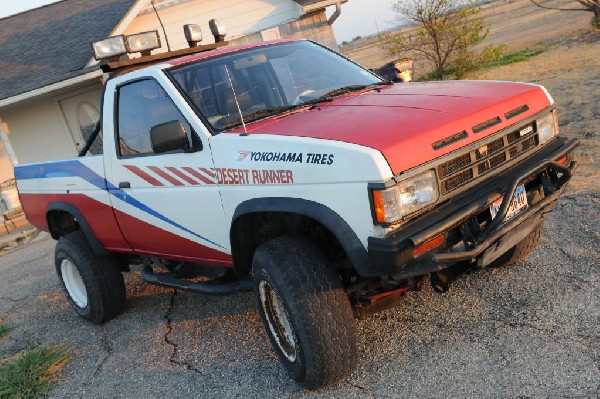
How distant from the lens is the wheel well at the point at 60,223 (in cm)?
559

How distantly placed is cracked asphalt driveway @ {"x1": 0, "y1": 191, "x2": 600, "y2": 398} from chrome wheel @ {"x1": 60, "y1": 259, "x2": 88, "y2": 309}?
0.81 ft

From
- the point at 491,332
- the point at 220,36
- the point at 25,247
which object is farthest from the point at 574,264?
the point at 25,247

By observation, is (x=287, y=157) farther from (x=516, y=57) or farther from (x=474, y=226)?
(x=516, y=57)

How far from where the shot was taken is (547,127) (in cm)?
369

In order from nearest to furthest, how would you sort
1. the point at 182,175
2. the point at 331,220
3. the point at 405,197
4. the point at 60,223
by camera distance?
the point at 405,197
the point at 331,220
the point at 182,175
the point at 60,223

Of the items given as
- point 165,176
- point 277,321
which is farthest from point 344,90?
point 277,321

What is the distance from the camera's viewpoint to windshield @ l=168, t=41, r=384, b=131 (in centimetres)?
386

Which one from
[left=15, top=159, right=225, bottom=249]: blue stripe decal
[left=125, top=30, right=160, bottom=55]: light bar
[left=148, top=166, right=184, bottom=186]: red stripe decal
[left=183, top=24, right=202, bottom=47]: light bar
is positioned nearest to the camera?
[left=148, top=166, right=184, bottom=186]: red stripe decal

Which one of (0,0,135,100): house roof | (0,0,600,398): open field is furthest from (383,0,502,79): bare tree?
(0,0,600,398): open field

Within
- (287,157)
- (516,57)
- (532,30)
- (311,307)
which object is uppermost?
(287,157)

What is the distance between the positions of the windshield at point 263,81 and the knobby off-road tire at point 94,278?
206 centimetres

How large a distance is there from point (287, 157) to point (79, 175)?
100 inches

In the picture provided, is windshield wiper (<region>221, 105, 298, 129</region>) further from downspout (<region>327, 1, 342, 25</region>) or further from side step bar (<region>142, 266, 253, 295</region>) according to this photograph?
downspout (<region>327, 1, 342, 25</region>)

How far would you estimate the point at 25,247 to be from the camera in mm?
10609
